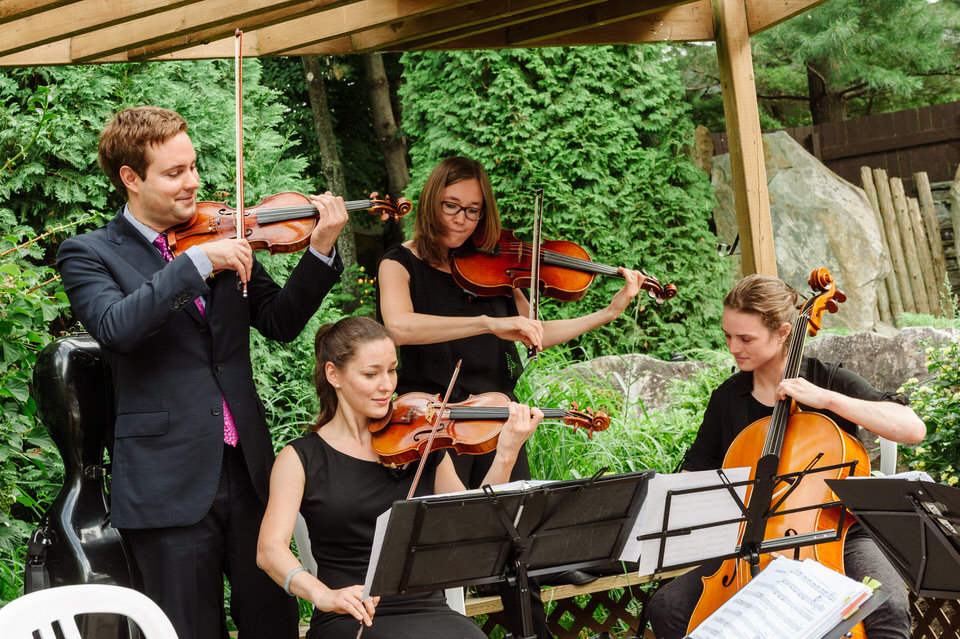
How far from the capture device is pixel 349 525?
8.11 ft

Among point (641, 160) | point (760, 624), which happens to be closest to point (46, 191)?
point (760, 624)

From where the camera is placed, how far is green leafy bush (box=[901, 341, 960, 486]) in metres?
3.65

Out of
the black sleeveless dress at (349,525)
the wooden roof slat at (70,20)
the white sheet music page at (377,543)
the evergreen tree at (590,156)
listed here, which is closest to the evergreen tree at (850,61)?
the evergreen tree at (590,156)

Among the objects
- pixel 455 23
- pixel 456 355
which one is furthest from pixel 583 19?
pixel 456 355

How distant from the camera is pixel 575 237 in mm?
6809

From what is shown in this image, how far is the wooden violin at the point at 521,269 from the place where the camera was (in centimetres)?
310

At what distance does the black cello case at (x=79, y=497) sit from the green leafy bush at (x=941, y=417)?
117 inches

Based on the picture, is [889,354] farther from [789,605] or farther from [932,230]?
[932,230]

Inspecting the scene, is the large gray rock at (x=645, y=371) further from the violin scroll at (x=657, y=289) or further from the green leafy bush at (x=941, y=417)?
the violin scroll at (x=657, y=289)

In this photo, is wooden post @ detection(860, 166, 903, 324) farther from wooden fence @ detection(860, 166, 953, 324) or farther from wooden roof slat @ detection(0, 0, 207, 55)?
wooden roof slat @ detection(0, 0, 207, 55)

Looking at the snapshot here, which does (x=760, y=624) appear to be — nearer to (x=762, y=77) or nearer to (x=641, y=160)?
(x=641, y=160)

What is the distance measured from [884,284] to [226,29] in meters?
6.94

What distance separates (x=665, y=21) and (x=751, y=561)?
2.37m

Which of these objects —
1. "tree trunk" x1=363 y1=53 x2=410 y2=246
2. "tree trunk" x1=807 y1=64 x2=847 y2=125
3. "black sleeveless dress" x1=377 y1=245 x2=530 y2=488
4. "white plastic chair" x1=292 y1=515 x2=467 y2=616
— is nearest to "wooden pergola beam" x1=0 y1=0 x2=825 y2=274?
"black sleeveless dress" x1=377 y1=245 x2=530 y2=488
